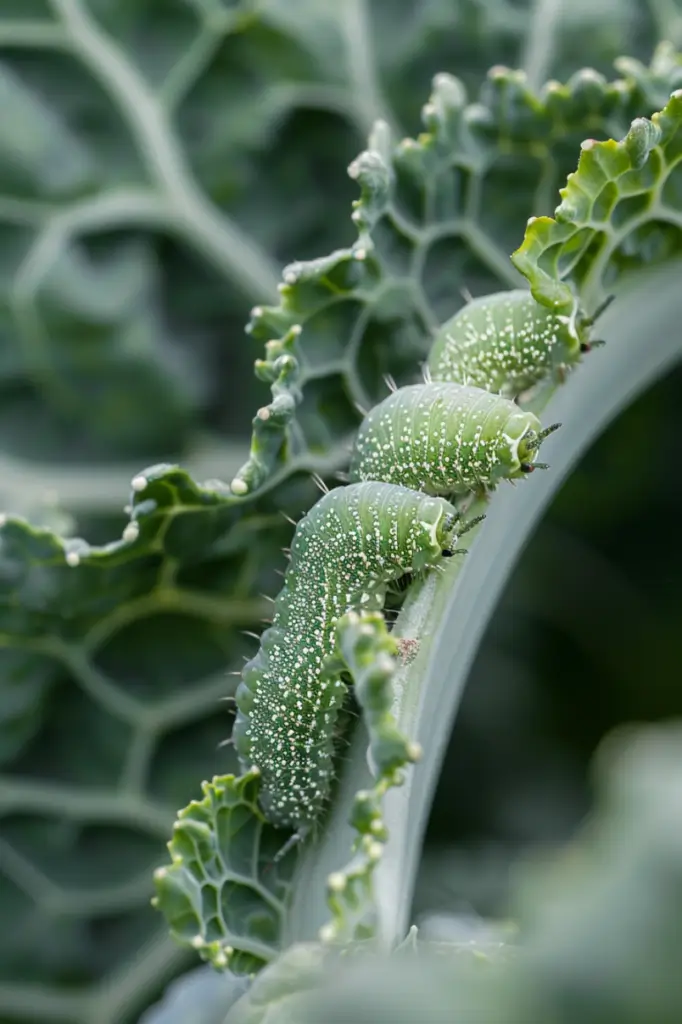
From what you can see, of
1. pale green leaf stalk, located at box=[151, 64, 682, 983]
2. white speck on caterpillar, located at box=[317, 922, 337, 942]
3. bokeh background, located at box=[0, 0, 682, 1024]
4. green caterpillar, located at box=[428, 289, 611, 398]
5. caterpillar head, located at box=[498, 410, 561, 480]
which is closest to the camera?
white speck on caterpillar, located at box=[317, 922, 337, 942]

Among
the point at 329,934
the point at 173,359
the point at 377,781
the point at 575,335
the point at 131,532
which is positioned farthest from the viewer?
the point at 173,359

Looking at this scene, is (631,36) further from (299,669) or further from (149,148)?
(299,669)

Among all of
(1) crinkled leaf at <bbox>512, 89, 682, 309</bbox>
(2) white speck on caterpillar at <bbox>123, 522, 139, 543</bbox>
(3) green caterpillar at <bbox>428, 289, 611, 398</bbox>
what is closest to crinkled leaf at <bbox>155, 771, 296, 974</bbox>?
(2) white speck on caterpillar at <bbox>123, 522, 139, 543</bbox>

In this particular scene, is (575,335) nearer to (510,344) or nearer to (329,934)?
(510,344)

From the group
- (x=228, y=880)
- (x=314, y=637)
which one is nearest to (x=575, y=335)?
(x=314, y=637)

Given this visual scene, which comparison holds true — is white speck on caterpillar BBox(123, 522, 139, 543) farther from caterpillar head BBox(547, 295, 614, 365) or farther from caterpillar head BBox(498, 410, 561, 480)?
caterpillar head BBox(547, 295, 614, 365)

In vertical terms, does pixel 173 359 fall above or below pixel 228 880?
above

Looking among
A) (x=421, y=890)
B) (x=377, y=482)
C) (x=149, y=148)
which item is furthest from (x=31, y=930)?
(x=149, y=148)
